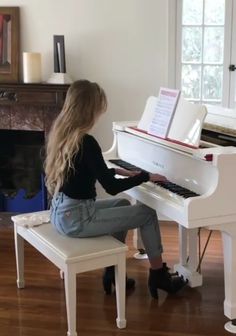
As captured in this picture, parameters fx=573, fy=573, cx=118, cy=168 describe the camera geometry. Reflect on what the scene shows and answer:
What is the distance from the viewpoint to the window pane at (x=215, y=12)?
425 cm

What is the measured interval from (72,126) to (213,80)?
1947mm

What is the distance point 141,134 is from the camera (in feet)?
10.4

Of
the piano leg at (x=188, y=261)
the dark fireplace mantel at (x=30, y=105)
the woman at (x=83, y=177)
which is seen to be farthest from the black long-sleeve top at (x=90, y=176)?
the dark fireplace mantel at (x=30, y=105)

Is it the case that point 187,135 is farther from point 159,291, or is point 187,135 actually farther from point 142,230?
point 159,291

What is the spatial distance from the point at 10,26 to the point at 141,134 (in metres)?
1.86

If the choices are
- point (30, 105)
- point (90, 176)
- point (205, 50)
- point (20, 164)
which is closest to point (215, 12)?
point (205, 50)

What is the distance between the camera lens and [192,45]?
4.37 metres

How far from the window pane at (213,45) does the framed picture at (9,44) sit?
1464 mm

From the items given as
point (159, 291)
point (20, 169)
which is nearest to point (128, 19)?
point (20, 169)

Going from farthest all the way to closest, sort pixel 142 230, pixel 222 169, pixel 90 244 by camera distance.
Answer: pixel 142 230
pixel 90 244
pixel 222 169

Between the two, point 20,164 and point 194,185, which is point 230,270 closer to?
point 194,185

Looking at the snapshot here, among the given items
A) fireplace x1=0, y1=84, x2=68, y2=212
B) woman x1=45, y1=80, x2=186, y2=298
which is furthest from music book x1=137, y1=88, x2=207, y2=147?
fireplace x1=0, y1=84, x2=68, y2=212

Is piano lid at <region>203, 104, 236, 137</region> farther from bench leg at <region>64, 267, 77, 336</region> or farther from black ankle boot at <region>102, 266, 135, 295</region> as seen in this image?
bench leg at <region>64, 267, 77, 336</region>

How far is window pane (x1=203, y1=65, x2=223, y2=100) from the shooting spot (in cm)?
437
